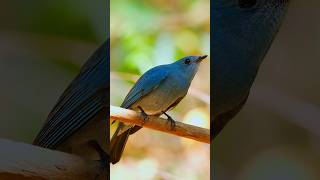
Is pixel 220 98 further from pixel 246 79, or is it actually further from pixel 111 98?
pixel 111 98

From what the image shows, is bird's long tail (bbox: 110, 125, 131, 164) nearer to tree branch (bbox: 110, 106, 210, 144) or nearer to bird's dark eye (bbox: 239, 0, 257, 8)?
tree branch (bbox: 110, 106, 210, 144)

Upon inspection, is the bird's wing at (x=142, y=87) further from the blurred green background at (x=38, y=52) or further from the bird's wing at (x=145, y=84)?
the blurred green background at (x=38, y=52)

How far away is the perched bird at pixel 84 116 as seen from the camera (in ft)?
8.21

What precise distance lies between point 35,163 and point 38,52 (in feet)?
1.60

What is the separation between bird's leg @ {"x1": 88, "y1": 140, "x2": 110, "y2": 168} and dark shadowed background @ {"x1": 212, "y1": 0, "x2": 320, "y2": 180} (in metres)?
0.53

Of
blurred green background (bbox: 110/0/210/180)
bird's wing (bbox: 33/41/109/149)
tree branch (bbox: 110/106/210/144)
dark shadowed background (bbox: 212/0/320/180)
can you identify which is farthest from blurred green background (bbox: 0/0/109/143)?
dark shadowed background (bbox: 212/0/320/180)

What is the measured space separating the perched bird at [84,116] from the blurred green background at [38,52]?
0.11 feet

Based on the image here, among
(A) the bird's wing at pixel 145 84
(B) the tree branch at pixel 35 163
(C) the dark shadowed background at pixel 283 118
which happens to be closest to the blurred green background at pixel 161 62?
(A) the bird's wing at pixel 145 84

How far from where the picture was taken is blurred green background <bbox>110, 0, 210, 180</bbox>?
8.87 ft

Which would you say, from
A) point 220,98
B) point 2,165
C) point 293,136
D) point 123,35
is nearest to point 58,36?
point 123,35

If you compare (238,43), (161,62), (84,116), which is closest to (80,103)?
(84,116)

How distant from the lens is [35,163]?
237 centimetres

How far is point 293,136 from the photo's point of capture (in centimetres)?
279

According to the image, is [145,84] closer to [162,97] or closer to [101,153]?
[162,97]
